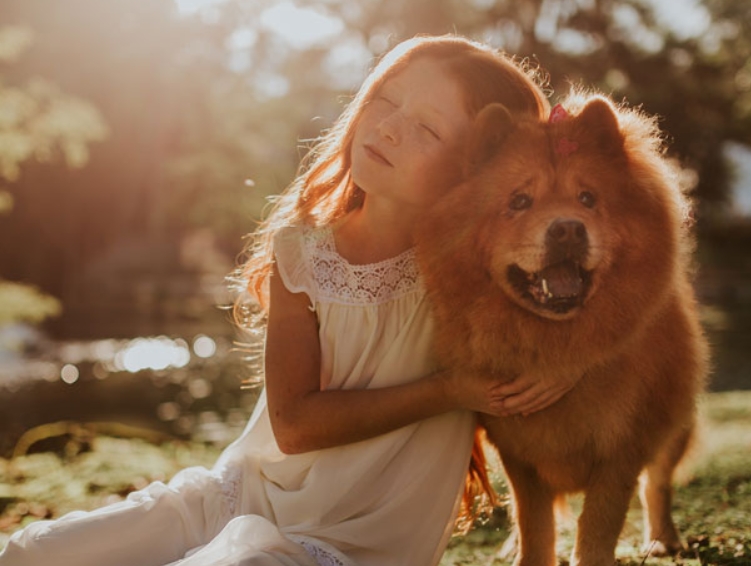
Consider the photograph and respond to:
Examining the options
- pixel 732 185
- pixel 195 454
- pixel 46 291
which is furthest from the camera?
pixel 732 185

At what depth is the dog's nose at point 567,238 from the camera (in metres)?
2.18

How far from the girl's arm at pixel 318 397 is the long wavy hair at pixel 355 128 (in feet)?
0.99

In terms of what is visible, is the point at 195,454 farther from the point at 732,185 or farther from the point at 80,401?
the point at 732,185

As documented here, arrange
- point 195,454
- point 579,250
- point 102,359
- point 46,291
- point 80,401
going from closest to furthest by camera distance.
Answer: point 579,250, point 195,454, point 80,401, point 102,359, point 46,291

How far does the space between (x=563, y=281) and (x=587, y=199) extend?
9.5 inches

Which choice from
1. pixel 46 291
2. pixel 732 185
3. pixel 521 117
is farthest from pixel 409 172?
pixel 732 185

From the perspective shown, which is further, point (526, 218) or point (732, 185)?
point (732, 185)

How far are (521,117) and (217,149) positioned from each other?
21053 mm

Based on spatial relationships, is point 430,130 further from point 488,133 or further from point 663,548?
point 663,548

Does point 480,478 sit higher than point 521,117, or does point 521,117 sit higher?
point 521,117

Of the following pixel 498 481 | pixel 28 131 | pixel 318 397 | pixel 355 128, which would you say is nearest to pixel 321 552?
pixel 318 397

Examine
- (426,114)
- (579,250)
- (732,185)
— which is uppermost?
(732,185)

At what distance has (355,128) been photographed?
9.34ft

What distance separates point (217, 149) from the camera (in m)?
22.9
